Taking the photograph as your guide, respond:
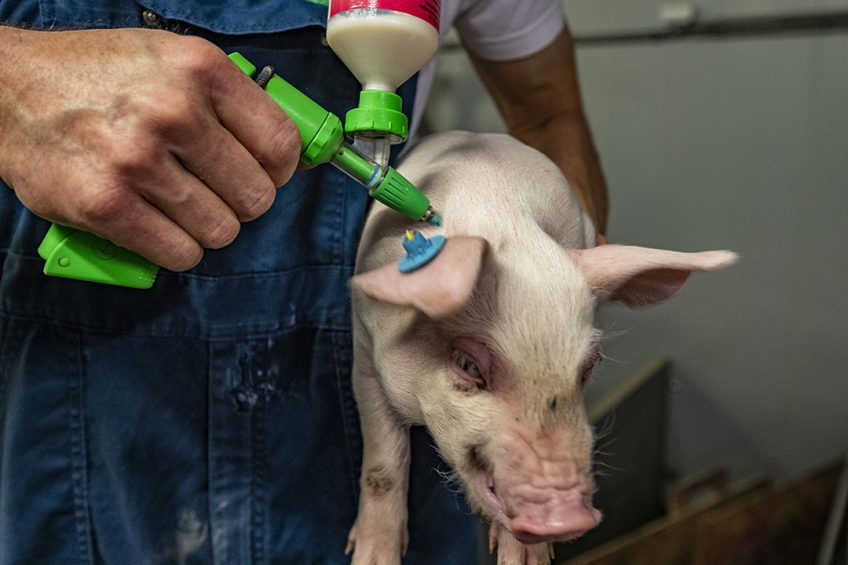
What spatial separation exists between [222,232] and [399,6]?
11.3 inches

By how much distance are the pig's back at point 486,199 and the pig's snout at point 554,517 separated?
271 mm

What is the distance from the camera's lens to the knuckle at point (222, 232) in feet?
2.61

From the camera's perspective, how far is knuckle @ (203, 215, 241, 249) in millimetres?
797

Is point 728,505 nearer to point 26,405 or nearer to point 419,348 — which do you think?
point 419,348

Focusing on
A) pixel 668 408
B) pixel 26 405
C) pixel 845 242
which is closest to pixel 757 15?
pixel 845 242

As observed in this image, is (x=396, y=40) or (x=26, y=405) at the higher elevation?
(x=396, y=40)

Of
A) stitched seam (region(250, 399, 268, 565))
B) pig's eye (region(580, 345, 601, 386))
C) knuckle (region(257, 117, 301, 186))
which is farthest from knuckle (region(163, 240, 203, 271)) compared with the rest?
pig's eye (region(580, 345, 601, 386))

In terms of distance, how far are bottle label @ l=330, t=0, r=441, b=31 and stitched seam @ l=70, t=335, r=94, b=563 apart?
0.57 meters

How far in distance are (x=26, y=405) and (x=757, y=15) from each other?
2.14 m

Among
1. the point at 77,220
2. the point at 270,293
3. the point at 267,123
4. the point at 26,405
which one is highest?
the point at 267,123

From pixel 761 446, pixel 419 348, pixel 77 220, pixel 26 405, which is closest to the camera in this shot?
pixel 77 220

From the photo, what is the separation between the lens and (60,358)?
1.01 meters

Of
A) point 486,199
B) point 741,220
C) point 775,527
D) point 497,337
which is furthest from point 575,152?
point 775,527

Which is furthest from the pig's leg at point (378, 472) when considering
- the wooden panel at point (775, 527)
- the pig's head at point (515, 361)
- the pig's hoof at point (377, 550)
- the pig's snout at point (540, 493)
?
the wooden panel at point (775, 527)
